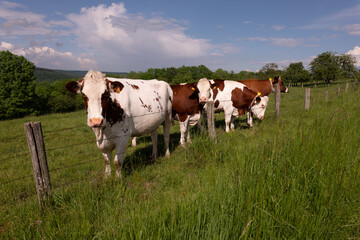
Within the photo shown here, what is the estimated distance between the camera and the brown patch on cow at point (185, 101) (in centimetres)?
685

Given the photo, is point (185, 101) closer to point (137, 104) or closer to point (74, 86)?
point (137, 104)

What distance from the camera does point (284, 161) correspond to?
2920 mm

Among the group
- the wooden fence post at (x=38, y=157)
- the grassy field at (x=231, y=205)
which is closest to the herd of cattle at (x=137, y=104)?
the wooden fence post at (x=38, y=157)

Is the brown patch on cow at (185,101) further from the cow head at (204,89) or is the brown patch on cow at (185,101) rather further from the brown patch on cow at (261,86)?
the brown patch on cow at (261,86)

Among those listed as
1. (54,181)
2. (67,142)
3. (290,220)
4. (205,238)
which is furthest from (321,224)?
(67,142)

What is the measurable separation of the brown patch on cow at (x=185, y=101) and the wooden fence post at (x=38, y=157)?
15.0 feet

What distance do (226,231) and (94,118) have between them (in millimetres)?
2661

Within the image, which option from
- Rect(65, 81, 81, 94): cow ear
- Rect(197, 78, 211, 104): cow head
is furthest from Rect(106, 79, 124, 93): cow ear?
Rect(197, 78, 211, 104): cow head

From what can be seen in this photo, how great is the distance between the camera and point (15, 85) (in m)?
31.4

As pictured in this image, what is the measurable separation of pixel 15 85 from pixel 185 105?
3684 cm

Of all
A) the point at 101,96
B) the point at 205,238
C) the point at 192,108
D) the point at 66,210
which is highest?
the point at 101,96

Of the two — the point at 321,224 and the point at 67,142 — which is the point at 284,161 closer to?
the point at 321,224

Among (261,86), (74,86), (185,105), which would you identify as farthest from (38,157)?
(261,86)

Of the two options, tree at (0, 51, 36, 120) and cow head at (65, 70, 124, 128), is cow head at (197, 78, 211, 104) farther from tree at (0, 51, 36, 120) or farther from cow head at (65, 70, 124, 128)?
tree at (0, 51, 36, 120)
